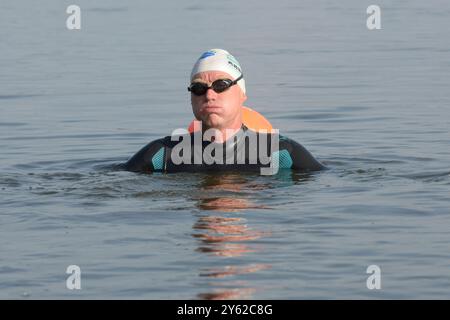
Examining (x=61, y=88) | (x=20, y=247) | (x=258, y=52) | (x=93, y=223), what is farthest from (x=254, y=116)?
(x=258, y=52)

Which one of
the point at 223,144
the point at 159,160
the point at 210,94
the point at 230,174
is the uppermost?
the point at 210,94

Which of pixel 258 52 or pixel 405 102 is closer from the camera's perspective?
pixel 405 102

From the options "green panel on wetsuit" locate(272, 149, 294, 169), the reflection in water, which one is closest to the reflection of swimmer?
the reflection in water

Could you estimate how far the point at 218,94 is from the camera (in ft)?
35.9

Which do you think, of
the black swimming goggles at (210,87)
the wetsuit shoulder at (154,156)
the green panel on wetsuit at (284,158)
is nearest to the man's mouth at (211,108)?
the black swimming goggles at (210,87)

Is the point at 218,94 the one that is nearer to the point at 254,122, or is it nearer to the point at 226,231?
the point at 254,122

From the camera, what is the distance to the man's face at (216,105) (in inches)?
430

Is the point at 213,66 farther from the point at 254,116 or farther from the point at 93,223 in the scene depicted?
the point at 93,223

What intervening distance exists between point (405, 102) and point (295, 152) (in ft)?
18.1

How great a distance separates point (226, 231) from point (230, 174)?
6.53 feet

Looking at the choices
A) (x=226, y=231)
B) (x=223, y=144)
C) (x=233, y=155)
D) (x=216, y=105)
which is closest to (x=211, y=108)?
(x=216, y=105)

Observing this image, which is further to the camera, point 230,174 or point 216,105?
point 230,174

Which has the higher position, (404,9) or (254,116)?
(404,9)

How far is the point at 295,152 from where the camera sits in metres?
11.2
